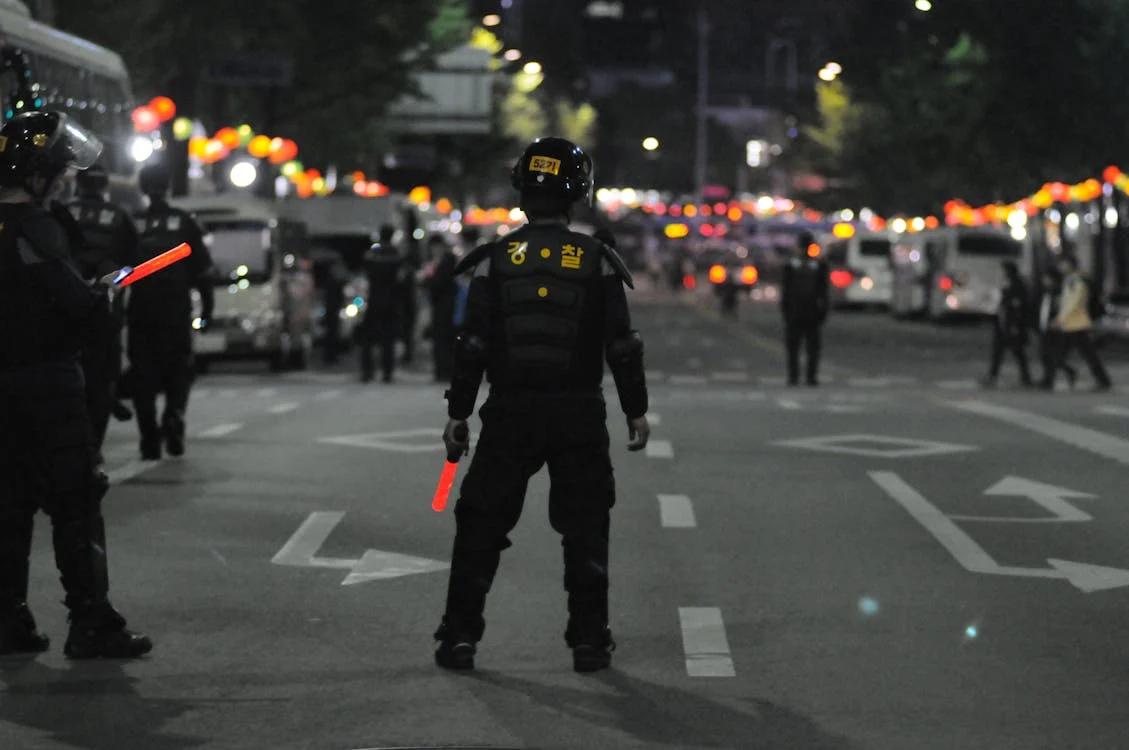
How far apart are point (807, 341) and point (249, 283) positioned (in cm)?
719

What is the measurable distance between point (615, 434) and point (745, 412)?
11.4 feet

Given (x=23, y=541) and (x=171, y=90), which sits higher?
(x=171, y=90)

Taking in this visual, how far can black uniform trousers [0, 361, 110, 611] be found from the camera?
870 centimetres

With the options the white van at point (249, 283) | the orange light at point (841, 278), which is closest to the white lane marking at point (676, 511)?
the white van at point (249, 283)

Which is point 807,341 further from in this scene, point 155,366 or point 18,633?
point 18,633

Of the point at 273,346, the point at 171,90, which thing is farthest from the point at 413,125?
the point at 273,346

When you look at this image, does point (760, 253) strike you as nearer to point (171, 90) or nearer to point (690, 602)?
point (171, 90)

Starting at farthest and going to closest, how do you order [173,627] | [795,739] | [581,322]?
[173,627], [581,322], [795,739]

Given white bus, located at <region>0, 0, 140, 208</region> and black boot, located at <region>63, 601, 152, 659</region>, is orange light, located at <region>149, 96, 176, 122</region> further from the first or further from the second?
black boot, located at <region>63, 601, 152, 659</region>

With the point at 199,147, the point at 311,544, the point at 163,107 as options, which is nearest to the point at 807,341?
the point at 163,107

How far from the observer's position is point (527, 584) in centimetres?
1071

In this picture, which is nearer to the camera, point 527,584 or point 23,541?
point 23,541

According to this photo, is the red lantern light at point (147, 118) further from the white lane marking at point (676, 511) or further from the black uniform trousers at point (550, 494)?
the black uniform trousers at point (550, 494)

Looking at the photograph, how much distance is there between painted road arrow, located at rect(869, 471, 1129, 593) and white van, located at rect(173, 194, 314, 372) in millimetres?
19317
